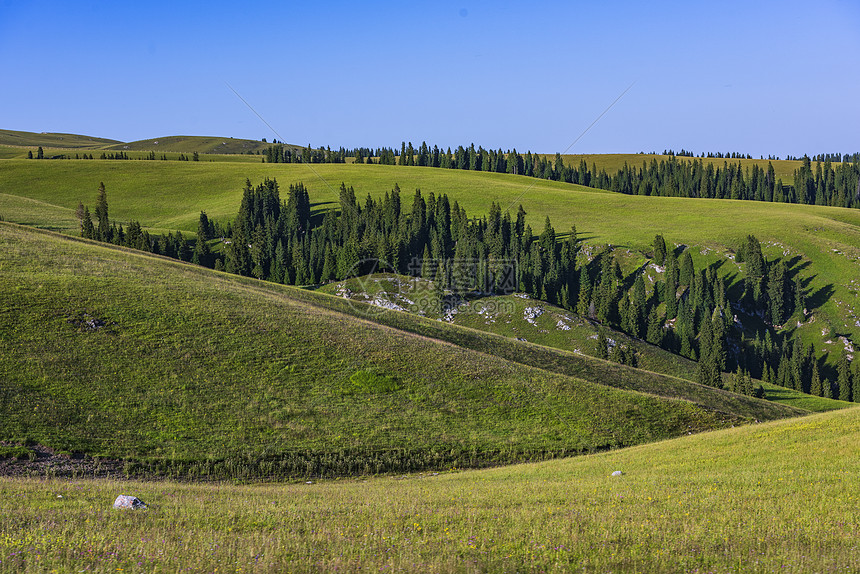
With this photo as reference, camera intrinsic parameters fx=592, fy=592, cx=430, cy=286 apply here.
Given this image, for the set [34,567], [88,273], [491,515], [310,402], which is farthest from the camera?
[88,273]

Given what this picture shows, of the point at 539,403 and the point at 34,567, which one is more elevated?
the point at 34,567

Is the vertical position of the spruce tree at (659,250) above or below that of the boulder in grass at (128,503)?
below

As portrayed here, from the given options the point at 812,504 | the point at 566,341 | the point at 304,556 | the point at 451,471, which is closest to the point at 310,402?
the point at 451,471

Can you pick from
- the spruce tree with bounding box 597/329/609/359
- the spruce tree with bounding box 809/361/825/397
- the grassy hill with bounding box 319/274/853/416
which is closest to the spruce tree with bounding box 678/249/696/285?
the spruce tree with bounding box 809/361/825/397

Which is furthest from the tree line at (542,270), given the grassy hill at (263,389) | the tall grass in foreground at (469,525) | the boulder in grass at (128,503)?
the boulder in grass at (128,503)

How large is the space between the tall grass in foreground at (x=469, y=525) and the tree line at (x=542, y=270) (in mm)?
101487

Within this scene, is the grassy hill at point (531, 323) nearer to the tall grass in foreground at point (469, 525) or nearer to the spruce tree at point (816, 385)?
the spruce tree at point (816, 385)

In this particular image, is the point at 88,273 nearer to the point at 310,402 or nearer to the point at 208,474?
the point at 310,402

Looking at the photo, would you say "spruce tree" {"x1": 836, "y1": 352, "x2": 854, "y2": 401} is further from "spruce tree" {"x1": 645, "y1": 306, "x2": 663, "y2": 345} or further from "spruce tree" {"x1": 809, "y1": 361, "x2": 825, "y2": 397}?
"spruce tree" {"x1": 645, "y1": 306, "x2": 663, "y2": 345}

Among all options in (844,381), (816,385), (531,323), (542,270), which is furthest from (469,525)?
(542,270)

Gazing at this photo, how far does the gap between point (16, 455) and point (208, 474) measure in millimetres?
7791

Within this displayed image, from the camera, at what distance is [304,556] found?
12.7 meters

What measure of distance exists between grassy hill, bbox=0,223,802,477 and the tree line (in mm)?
76575

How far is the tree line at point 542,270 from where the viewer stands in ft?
436
